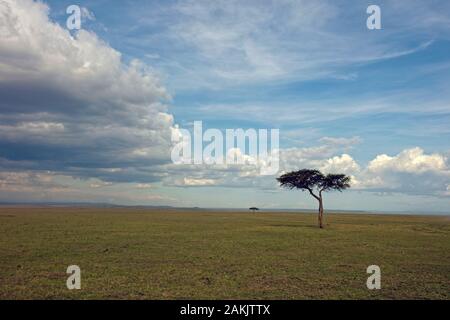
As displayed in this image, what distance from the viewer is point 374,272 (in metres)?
20.0

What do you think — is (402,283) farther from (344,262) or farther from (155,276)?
(155,276)

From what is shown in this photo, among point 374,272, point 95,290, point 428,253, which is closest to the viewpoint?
point 95,290

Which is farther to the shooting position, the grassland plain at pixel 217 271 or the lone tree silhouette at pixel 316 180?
the lone tree silhouette at pixel 316 180

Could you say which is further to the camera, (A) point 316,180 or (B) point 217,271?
(A) point 316,180

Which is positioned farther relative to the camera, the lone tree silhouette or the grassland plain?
the lone tree silhouette
